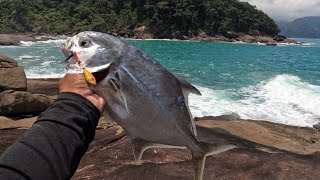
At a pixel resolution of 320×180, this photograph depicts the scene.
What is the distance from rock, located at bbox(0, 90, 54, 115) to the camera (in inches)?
342

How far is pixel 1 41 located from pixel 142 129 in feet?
158

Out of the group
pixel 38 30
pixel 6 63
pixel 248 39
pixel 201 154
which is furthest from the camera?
pixel 248 39

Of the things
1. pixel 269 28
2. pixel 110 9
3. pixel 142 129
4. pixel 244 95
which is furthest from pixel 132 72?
pixel 269 28

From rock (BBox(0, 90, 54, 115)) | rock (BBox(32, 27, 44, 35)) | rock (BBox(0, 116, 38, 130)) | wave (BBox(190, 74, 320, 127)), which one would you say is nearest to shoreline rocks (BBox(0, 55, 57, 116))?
rock (BBox(0, 90, 54, 115))

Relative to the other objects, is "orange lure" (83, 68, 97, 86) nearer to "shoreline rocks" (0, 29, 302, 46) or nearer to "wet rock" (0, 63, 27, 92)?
"wet rock" (0, 63, 27, 92)

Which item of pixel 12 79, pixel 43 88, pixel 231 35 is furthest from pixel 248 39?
pixel 12 79

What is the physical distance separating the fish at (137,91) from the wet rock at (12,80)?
8.77 m

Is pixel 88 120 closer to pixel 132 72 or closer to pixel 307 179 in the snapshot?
pixel 132 72

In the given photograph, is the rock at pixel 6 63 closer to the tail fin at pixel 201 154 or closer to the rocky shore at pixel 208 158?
Result: the rocky shore at pixel 208 158

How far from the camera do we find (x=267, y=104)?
1504 cm

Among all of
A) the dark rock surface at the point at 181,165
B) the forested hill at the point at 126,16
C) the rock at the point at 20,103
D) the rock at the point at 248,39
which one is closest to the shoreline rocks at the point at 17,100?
the rock at the point at 20,103

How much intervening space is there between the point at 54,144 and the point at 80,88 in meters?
0.39

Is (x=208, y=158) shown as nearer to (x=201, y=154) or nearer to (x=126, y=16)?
(x=201, y=154)

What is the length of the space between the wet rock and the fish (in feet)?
28.8
